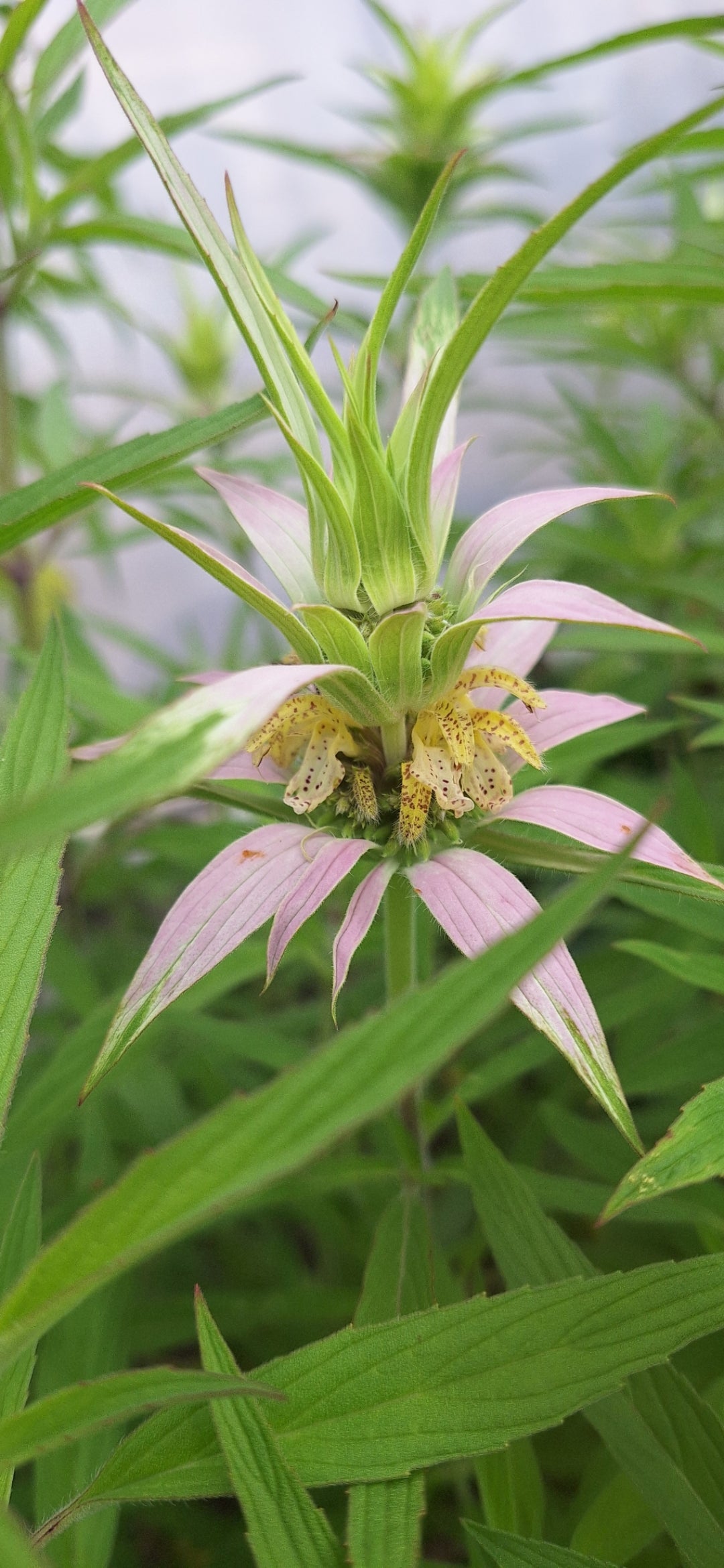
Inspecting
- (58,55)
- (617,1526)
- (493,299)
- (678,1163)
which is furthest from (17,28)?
(617,1526)

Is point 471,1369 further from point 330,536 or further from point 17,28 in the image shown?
point 17,28

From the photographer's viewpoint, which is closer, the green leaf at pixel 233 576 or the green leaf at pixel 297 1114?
the green leaf at pixel 297 1114

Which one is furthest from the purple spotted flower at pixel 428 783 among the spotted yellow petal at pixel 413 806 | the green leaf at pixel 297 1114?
the green leaf at pixel 297 1114

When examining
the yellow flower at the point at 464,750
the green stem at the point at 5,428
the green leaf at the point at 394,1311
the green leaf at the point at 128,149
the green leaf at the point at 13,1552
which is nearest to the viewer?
the green leaf at the point at 13,1552

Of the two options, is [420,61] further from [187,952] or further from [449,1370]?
[449,1370]

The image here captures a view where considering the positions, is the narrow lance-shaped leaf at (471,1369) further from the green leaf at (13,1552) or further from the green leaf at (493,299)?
the green leaf at (493,299)

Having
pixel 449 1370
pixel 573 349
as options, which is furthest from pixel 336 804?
pixel 573 349
